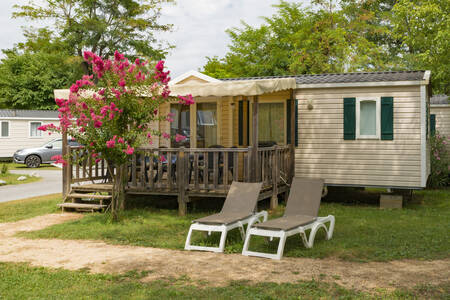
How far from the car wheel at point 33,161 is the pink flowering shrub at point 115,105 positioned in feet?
46.4

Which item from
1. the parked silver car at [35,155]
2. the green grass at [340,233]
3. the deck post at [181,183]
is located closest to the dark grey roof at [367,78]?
the green grass at [340,233]

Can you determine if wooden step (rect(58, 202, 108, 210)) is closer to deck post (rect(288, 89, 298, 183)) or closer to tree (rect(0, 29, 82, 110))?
deck post (rect(288, 89, 298, 183))

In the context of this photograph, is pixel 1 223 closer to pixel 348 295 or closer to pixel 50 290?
pixel 50 290

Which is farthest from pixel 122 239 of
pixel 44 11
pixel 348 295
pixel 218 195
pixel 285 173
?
pixel 44 11

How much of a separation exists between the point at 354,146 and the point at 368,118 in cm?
68

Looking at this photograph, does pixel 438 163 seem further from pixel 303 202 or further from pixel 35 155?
pixel 35 155

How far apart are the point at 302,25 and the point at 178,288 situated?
26509 millimetres

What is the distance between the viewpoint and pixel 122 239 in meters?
Result: 7.12

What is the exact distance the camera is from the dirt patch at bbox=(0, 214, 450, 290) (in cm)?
505

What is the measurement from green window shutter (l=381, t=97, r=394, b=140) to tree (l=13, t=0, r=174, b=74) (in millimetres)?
18869

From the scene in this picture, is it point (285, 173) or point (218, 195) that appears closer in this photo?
point (218, 195)

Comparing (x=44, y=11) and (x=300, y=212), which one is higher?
(x=44, y=11)

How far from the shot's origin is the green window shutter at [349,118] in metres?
10.4

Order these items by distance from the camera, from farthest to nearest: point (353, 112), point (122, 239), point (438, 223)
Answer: point (353, 112) < point (438, 223) < point (122, 239)
